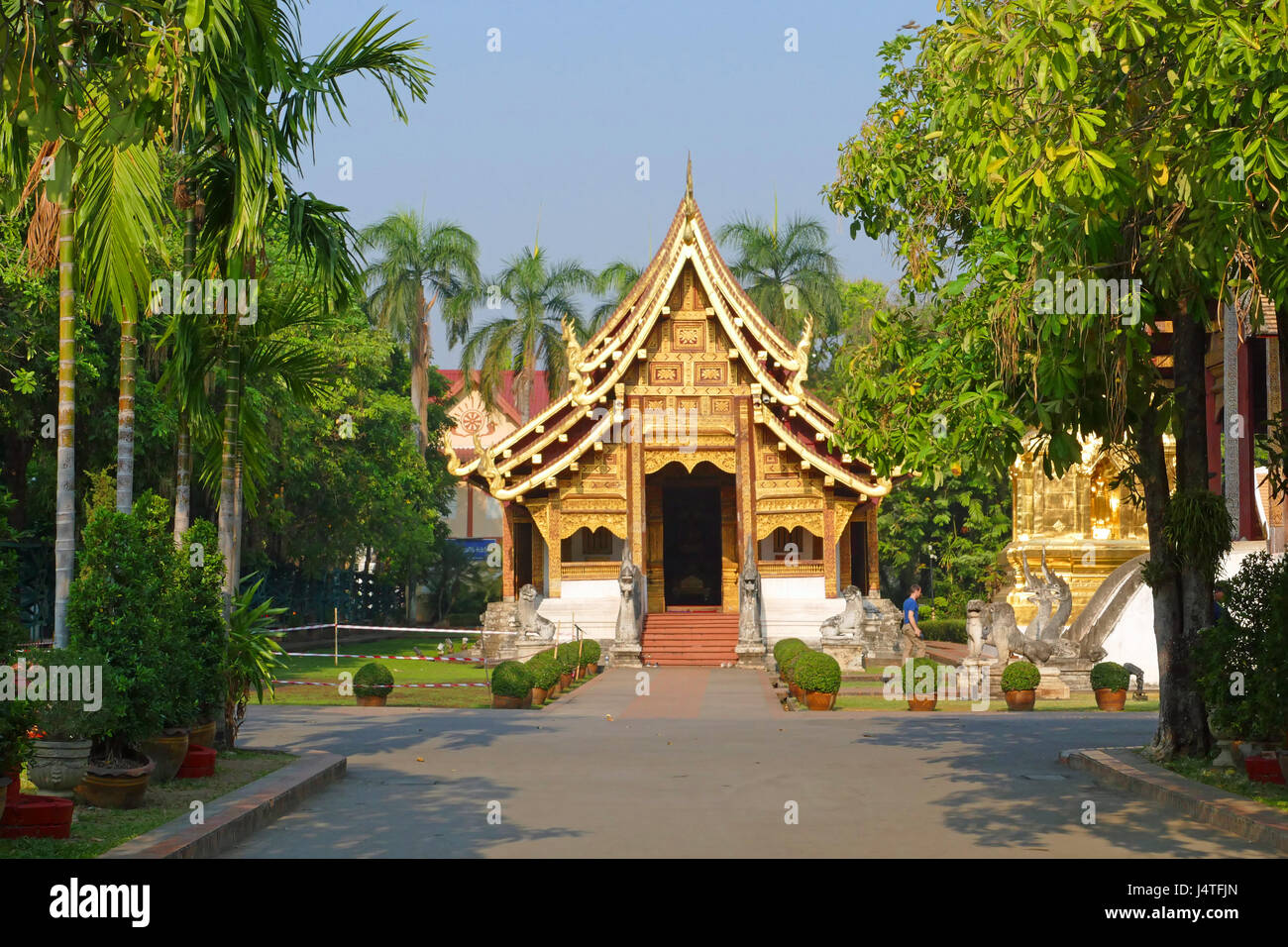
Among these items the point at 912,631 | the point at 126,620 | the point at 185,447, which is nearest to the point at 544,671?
the point at 185,447

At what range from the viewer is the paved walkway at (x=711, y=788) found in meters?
8.67

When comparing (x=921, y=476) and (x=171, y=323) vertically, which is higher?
(x=171, y=323)

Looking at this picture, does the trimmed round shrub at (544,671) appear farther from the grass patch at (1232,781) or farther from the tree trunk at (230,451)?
the grass patch at (1232,781)

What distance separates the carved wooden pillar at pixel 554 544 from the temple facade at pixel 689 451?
0.9 inches

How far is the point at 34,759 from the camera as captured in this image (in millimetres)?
9039

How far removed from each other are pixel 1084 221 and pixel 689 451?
916 inches

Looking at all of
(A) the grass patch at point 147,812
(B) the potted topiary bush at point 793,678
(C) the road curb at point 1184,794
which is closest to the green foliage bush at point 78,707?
(A) the grass patch at point 147,812

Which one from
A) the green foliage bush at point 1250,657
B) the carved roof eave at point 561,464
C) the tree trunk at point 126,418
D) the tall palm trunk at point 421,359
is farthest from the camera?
the tall palm trunk at point 421,359

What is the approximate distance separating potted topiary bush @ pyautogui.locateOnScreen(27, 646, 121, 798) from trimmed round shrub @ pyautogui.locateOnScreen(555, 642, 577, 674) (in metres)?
14.6

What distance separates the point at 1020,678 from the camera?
19.4 metres

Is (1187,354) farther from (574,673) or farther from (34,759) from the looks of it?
(574,673)

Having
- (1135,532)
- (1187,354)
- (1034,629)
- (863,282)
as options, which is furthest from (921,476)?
(863,282)

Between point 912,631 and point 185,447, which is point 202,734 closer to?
point 185,447
